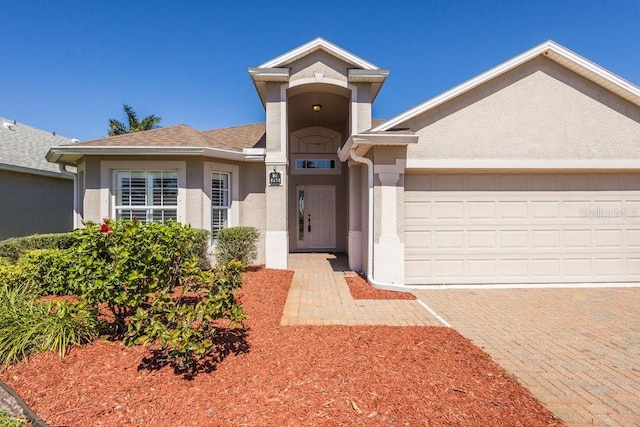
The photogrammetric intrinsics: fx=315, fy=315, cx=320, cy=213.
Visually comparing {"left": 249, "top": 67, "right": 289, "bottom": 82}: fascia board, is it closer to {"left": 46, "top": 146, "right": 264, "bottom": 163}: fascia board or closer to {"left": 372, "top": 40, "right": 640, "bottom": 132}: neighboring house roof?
{"left": 46, "top": 146, "right": 264, "bottom": 163}: fascia board

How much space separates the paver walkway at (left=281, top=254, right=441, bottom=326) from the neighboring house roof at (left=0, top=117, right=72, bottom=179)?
1078 cm

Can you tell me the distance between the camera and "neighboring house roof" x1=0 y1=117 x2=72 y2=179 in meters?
11.2

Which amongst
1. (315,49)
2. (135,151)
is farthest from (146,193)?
(315,49)

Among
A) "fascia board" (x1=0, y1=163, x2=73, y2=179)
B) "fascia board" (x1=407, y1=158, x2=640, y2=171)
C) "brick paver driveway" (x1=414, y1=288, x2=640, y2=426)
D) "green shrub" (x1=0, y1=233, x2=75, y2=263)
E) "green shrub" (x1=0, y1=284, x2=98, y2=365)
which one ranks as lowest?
"brick paver driveway" (x1=414, y1=288, x2=640, y2=426)

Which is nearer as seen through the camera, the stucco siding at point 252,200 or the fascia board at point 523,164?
the fascia board at point 523,164

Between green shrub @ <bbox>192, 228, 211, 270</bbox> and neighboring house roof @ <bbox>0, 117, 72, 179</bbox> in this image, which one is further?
neighboring house roof @ <bbox>0, 117, 72, 179</bbox>

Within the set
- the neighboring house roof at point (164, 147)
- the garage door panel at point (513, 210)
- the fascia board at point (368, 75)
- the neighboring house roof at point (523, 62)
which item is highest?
the fascia board at point (368, 75)

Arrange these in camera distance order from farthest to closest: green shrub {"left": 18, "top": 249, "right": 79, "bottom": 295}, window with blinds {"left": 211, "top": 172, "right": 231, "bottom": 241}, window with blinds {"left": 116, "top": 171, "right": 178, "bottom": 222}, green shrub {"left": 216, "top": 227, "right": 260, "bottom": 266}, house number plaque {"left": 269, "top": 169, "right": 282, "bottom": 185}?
window with blinds {"left": 211, "top": 172, "right": 231, "bottom": 241}, house number plaque {"left": 269, "top": 169, "right": 282, "bottom": 185}, window with blinds {"left": 116, "top": 171, "right": 178, "bottom": 222}, green shrub {"left": 216, "top": 227, "right": 260, "bottom": 266}, green shrub {"left": 18, "top": 249, "right": 79, "bottom": 295}

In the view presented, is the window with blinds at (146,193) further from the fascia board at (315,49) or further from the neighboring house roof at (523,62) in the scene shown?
the neighboring house roof at (523,62)

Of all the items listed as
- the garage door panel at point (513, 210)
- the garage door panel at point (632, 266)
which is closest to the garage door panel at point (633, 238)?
the garage door panel at point (632, 266)

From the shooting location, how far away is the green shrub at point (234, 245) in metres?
8.30

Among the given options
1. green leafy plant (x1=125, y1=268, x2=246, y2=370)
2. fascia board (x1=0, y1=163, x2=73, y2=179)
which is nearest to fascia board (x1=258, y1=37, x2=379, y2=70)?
green leafy plant (x1=125, y1=268, x2=246, y2=370)

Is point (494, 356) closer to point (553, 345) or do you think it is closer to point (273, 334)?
point (553, 345)

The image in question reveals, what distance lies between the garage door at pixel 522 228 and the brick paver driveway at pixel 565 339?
1.56 ft
